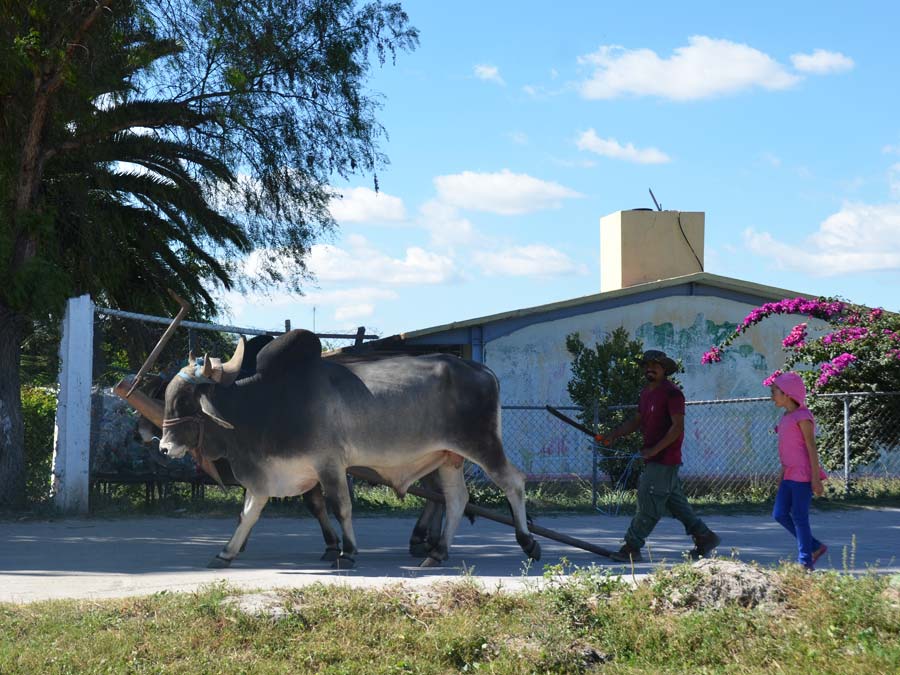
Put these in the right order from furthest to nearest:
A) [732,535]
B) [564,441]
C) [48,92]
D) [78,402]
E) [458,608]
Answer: [564,441] → [48,92] → [78,402] → [732,535] → [458,608]

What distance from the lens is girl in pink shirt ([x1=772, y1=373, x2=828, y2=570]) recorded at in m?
9.50

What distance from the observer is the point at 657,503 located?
412 inches

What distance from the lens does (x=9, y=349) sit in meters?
15.7

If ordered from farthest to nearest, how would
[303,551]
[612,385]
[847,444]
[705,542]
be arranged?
[612,385]
[847,444]
[303,551]
[705,542]

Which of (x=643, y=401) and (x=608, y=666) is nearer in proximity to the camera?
(x=608, y=666)

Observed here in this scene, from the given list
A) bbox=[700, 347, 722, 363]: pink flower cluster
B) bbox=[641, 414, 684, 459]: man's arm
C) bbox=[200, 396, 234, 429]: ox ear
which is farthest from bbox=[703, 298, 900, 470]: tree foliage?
bbox=[200, 396, 234, 429]: ox ear

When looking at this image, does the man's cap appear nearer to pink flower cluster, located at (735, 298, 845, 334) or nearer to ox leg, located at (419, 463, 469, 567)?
ox leg, located at (419, 463, 469, 567)

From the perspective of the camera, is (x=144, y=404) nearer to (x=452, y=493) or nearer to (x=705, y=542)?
(x=452, y=493)

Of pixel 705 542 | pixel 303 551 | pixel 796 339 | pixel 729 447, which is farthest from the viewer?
pixel 729 447

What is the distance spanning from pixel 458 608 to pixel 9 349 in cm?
1005

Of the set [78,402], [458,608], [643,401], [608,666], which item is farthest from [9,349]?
[608,666]

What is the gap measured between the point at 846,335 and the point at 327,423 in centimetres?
1255

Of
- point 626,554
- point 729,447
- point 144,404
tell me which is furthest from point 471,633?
point 729,447

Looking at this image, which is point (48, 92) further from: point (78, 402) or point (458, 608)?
point (458, 608)
